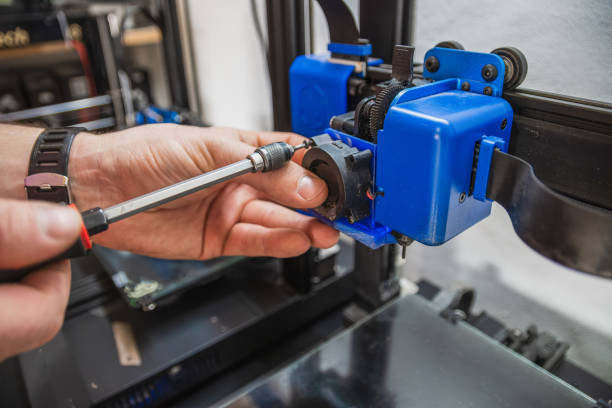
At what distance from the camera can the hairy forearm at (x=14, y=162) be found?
0.57 m

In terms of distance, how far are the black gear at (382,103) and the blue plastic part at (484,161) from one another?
0.10 m

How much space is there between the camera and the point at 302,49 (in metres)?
0.77

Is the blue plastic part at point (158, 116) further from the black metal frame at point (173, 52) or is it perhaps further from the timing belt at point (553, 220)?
the timing belt at point (553, 220)

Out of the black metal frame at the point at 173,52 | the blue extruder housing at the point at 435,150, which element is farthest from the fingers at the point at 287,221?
the black metal frame at the point at 173,52

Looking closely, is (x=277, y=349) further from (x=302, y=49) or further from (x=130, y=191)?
(x=302, y=49)

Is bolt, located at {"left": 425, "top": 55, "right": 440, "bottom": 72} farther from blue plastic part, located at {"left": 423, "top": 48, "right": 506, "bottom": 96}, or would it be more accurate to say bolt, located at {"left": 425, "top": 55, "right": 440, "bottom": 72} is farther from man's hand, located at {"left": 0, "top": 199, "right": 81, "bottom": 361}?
man's hand, located at {"left": 0, "top": 199, "right": 81, "bottom": 361}

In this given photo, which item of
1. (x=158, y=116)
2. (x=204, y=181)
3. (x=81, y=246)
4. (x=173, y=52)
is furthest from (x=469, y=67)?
(x=173, y=52)

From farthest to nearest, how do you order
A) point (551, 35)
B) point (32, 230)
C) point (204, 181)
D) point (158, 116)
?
point (158, 116)
point (551, 35)
point (204, 181)
point (32, 230)

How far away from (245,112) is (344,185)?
3.28 feet

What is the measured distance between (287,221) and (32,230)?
41cm

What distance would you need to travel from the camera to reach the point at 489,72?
1.51 ft

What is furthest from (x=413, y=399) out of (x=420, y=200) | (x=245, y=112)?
(x=245, y=112)

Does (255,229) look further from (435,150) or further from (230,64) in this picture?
(230,64)

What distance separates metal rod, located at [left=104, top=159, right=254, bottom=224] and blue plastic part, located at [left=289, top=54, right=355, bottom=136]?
0.54ft
